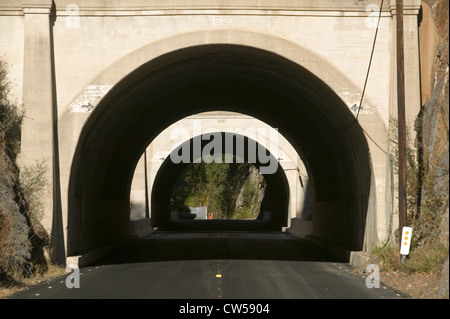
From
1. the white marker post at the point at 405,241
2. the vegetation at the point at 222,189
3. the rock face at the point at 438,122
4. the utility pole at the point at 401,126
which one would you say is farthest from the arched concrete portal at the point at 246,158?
the vegetation at the point at 222,189

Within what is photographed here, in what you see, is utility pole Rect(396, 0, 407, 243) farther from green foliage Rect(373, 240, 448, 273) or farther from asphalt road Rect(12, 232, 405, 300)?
asphalt road Rect(12, 232, 405, 300)

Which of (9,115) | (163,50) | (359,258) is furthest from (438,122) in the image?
(9,115)

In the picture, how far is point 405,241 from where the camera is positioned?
55.2 ft

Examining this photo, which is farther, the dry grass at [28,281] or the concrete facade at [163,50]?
the concrete facade at [163,50]

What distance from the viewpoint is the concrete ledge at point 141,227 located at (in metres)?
33.1

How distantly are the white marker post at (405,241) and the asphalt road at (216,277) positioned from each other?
1.11 metres

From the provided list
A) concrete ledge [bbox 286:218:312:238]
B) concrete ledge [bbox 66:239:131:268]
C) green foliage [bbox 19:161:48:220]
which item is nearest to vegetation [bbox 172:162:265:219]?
concrete ledge [bbox 286:218:312:238]

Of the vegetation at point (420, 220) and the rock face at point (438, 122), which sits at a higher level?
the rock face at point (438, 122)

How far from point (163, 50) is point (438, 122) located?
728 centimetres

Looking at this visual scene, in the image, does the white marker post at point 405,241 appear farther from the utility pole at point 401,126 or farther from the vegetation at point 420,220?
the utility pole at point 401,126

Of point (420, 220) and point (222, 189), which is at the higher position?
point (222, 189)

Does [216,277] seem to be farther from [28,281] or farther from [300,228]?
[300,228]

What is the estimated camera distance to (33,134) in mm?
19078
